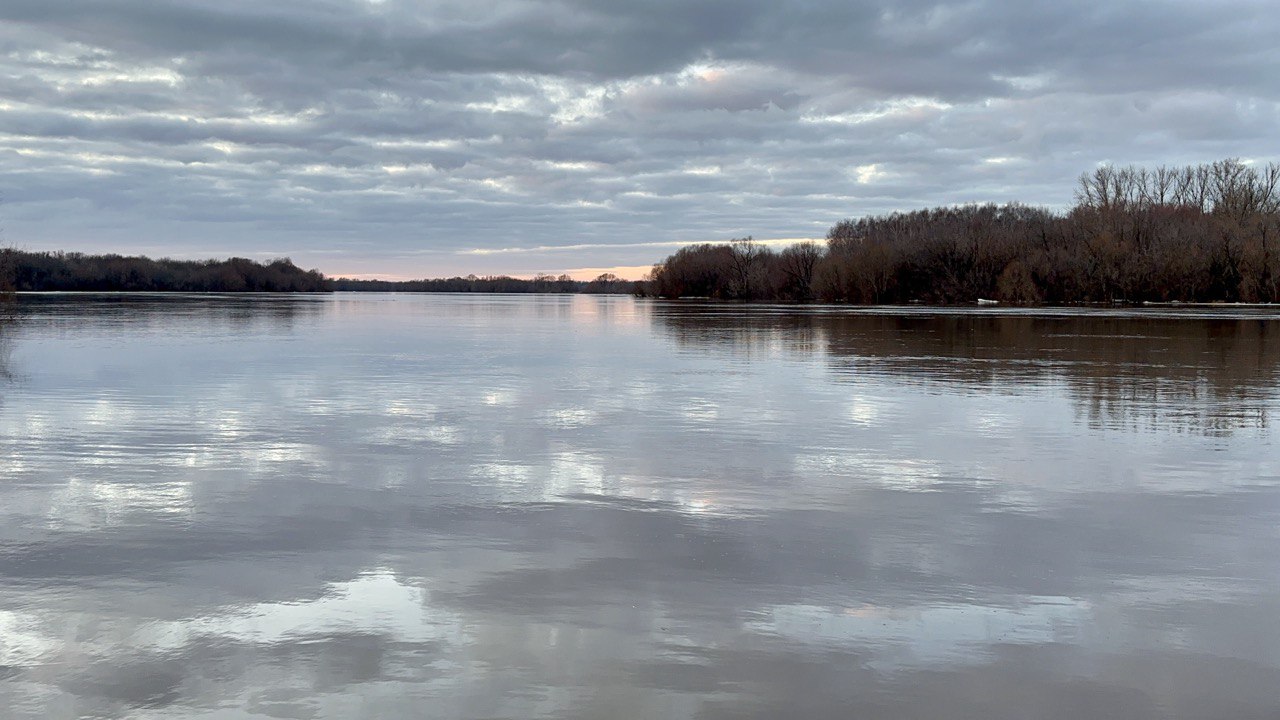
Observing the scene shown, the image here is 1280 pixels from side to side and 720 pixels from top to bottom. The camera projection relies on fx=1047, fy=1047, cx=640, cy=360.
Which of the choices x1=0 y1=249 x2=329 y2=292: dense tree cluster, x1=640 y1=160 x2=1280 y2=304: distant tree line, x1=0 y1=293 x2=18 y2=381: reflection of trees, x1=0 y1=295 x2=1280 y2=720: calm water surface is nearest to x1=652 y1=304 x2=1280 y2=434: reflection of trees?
x1=0 y1=295 x2=1280 y2=720: calm water surface

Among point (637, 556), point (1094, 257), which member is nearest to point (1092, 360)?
point (637, 556)

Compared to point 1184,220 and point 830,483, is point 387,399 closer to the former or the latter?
point 830,483

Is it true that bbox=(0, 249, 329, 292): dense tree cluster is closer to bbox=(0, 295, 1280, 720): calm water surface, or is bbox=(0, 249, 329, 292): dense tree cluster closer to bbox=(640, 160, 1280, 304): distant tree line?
bbox=(640, 160, 1280, 304): distant tree line

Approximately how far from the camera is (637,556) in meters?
7.15

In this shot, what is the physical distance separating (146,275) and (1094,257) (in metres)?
146

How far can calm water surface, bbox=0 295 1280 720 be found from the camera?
16.2 ft

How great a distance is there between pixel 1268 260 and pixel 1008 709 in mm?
84529

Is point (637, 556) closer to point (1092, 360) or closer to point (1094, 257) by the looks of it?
point (1092, 360)

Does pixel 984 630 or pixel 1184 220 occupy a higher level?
pixel 1184 220

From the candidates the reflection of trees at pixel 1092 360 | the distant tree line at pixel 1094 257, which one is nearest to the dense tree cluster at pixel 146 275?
the distant tree line at pixel 1094 257

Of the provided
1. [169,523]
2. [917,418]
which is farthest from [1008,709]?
[917,418]

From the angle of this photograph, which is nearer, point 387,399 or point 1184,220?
point 387,399

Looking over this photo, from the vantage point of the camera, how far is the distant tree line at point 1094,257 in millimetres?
80688

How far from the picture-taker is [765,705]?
472cm
